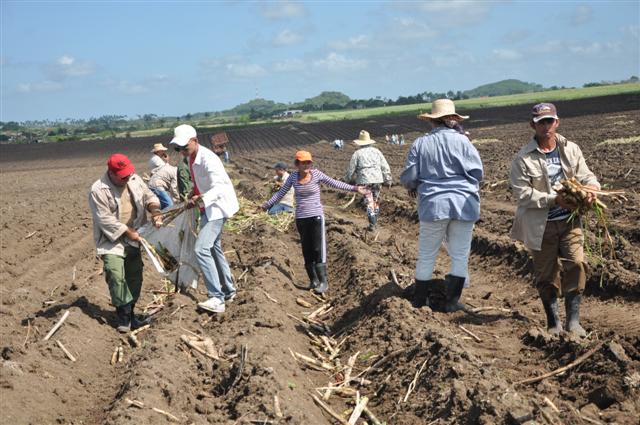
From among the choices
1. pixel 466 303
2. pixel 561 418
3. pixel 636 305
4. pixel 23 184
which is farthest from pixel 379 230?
pixel 23 184

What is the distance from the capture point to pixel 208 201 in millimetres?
7504

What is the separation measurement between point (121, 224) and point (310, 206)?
7.68 ft

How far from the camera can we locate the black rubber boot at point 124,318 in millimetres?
7668

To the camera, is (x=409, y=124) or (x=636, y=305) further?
(x=409, y=124)

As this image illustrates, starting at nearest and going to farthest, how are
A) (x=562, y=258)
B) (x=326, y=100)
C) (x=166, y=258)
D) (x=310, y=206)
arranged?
(x=562, y=258), (x=166, y=258), (x=310, y=206), (x=326, y=100)

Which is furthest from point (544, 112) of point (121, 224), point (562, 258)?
point (121, 224)

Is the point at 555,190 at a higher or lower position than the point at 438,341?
higher

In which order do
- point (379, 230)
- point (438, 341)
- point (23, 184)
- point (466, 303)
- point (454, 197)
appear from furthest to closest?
point (23, 184) < point (379, 230) < point (466, 303) < point (454, 197) < point (438, 341)

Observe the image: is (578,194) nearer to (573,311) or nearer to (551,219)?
(551,219)

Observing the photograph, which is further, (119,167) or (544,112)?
(119,167)

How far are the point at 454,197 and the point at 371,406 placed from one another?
7.28 feet

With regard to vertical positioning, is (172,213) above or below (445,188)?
below

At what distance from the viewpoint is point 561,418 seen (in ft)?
14.9

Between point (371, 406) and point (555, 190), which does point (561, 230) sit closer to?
point (555, 190)
